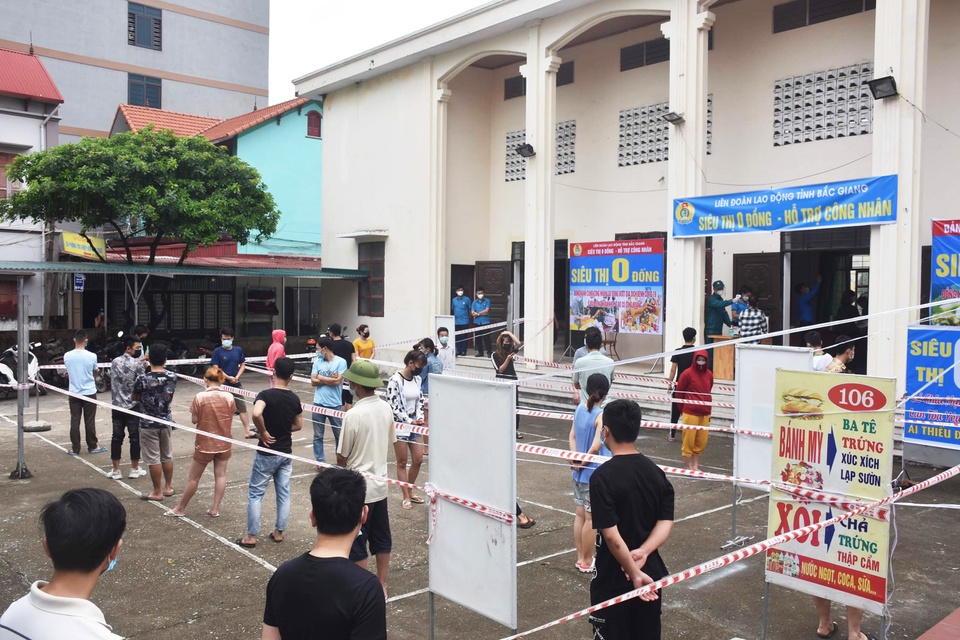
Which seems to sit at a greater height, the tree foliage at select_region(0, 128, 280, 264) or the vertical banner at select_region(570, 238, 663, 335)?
the tree foliage at select_region(0, 128, 280, 264)

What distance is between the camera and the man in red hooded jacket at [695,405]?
9258 millimetres

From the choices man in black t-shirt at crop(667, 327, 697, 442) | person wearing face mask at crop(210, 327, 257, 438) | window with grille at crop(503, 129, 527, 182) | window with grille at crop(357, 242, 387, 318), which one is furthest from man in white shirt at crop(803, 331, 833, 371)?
window with grille at crop(357, 242, 387, 318)

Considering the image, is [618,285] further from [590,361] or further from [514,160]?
[590,361]

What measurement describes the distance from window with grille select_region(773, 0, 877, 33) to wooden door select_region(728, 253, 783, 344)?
4528 mm

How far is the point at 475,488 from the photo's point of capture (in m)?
4.57

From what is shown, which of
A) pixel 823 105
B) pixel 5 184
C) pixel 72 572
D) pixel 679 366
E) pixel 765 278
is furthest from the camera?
pixel 5 184

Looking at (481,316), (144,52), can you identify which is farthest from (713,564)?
(144,52)

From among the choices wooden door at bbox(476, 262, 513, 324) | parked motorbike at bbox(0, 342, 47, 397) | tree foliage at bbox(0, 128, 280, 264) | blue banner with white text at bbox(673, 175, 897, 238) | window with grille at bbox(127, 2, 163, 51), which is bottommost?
parked motorbike at bbox(0, 342, 47, 397)

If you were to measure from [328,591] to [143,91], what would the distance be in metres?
36.7

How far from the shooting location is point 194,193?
68.5ft

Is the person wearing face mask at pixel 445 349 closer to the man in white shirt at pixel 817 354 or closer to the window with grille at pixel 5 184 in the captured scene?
the man in white shirt at pixel 817 354

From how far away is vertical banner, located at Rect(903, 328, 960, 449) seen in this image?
906cm

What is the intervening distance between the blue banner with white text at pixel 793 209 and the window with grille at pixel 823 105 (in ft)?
9.65

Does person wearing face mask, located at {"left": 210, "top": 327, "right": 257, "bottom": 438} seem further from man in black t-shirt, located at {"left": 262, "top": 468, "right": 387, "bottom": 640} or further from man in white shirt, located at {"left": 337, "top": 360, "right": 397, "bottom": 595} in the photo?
man in black t-shirt, located at {"left": 262, "top": 468, "right": 387, "bottom": 640}
